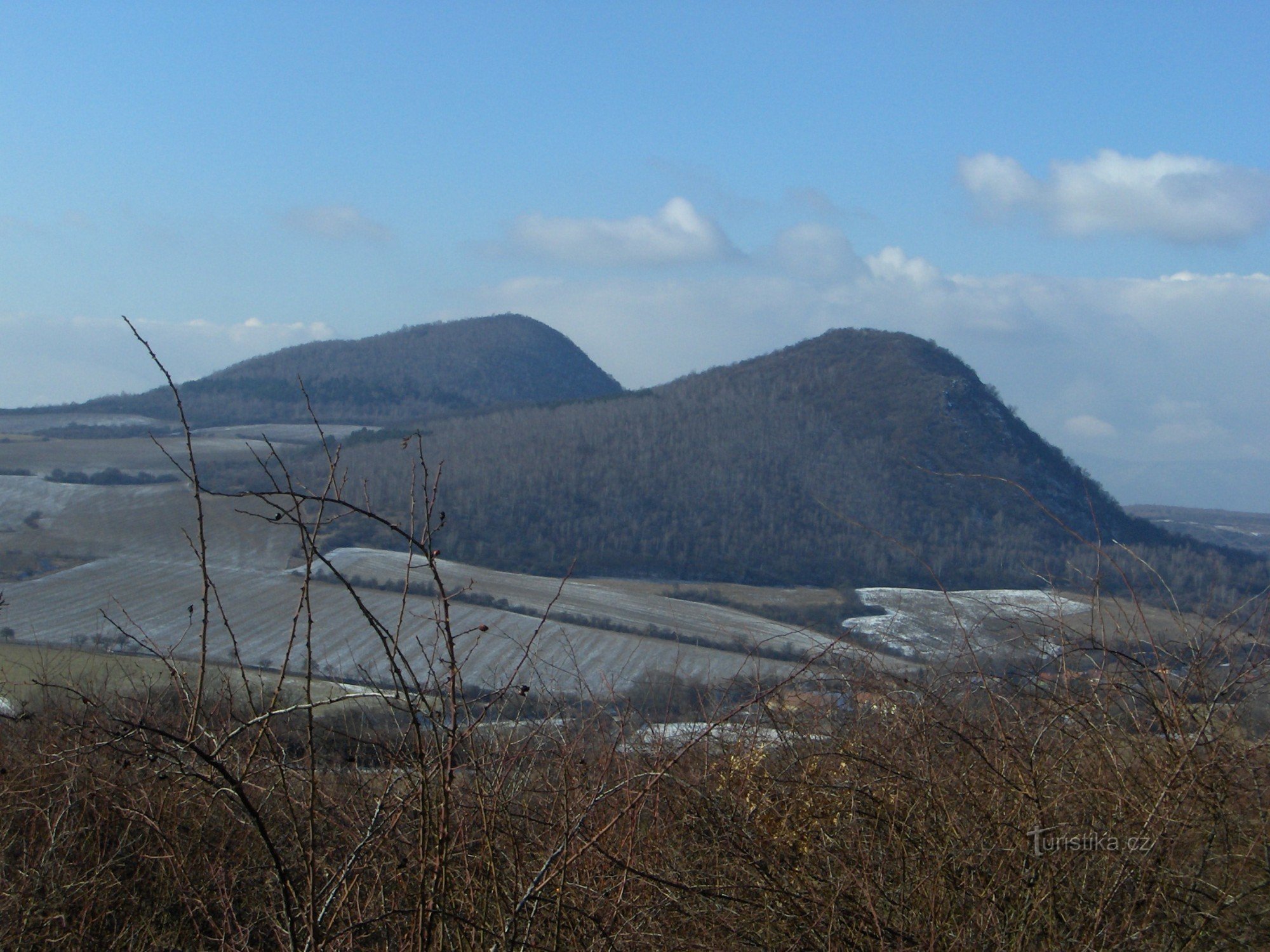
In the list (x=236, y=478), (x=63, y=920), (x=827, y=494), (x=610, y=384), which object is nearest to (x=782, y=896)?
(x=63, y=920)

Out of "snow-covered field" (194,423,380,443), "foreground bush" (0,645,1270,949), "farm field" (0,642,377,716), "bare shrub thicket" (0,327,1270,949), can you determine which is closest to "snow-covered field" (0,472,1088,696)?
"farm field" (0,642,377,716)

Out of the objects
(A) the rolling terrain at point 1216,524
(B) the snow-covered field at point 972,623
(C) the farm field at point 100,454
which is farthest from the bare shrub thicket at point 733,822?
(A) the rolling terrain at point 1216,524

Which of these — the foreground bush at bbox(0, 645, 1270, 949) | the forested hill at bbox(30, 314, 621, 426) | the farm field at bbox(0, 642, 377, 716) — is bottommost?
the farm field at bbox(0, 642, 377, 716)

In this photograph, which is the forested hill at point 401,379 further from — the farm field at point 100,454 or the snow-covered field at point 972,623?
the snow-covered field at point 972,623

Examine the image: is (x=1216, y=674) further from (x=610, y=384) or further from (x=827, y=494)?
(x=610, y=384)

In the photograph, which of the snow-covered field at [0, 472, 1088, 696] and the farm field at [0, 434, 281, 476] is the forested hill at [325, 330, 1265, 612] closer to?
the farm field at [0, 434, 281, 476]
